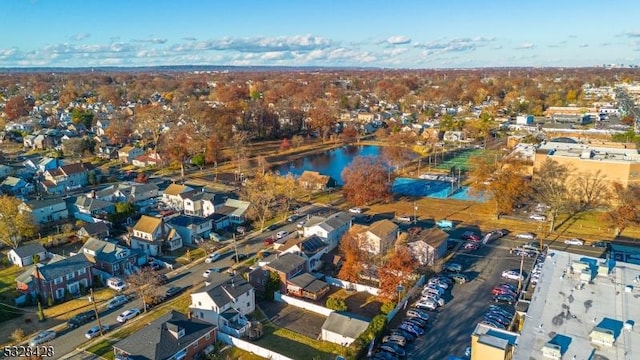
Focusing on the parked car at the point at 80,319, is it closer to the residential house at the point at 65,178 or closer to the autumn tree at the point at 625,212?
the residential house at the point at 65,178

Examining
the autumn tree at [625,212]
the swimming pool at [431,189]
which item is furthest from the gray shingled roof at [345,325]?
the swimming pool at [431,189]

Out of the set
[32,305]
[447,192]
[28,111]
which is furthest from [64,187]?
[28,111]

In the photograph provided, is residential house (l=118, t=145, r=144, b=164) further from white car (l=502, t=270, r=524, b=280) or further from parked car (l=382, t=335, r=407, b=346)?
white car (l=502, t=270, r=524, b=280)

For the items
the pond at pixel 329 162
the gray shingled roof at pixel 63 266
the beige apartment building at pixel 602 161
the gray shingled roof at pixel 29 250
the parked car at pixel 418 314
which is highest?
the beige apartment building at pixel 602 161

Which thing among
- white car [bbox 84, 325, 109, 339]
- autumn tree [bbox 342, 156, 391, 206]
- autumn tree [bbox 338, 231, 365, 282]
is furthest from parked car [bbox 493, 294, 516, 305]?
white car [bbox 84, 325, 109, 339]

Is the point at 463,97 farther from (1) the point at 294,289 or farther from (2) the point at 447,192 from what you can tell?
(1) the point at 294,289

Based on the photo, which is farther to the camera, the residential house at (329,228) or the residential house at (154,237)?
the residential house at (329,228)
